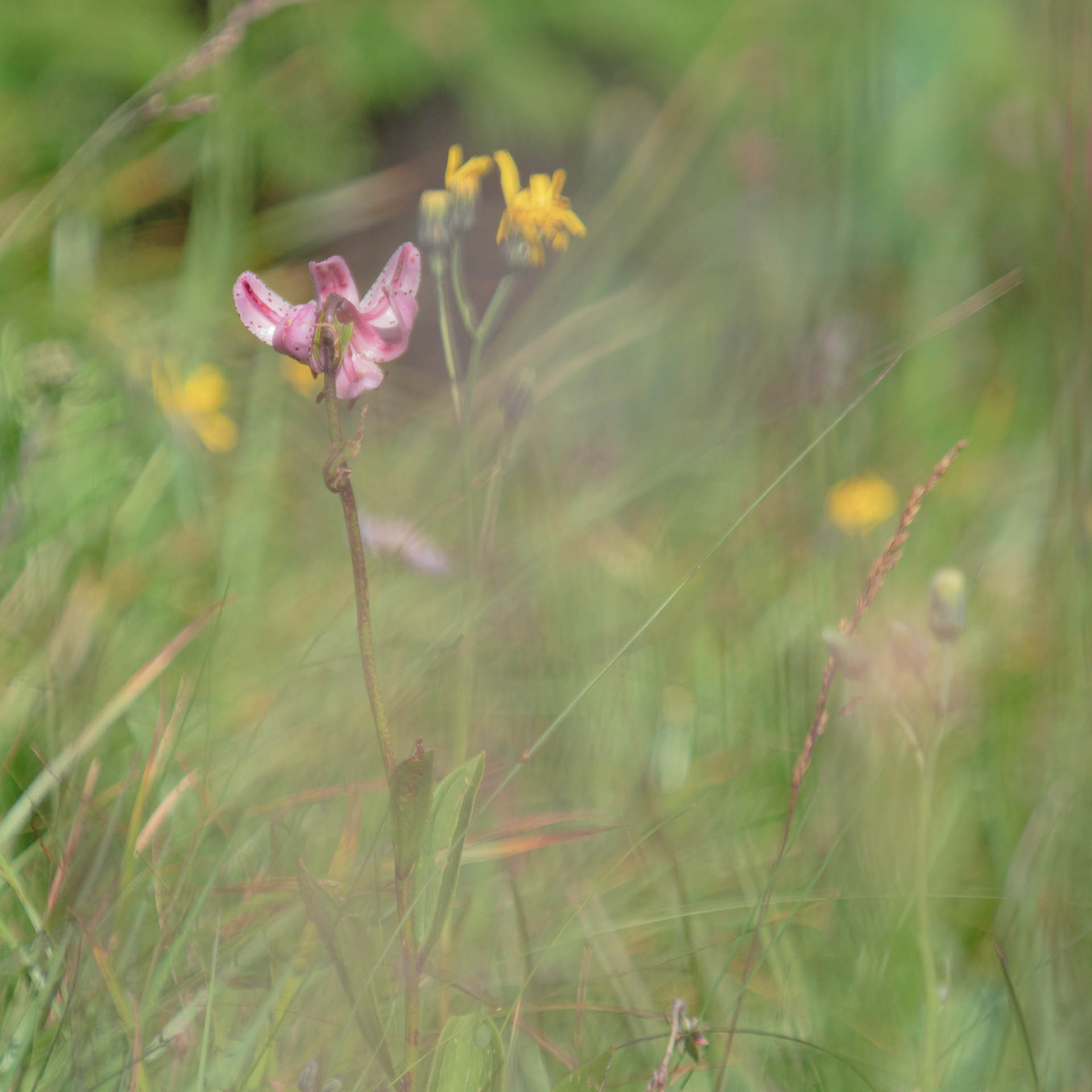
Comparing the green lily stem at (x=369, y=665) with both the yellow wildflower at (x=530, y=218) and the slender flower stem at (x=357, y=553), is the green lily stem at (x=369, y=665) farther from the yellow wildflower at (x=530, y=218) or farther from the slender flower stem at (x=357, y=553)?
the yellow wildflower at (x=530, y=218)

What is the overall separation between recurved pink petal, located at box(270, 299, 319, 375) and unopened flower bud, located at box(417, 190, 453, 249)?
331 millimetres

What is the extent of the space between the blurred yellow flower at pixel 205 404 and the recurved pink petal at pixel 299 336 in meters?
0.95

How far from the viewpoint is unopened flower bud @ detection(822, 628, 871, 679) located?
661 mm

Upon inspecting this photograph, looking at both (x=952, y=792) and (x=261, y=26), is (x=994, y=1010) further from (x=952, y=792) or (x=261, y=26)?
(x=261, y=26)

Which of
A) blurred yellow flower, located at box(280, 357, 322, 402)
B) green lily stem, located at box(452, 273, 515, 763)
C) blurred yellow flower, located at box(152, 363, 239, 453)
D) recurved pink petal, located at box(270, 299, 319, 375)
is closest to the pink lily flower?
recurved pink petal, located at box(270, 299, 319, 375)

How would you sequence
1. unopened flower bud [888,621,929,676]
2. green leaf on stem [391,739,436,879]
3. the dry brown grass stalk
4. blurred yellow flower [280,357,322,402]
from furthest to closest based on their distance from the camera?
blurred yellow flower [280,357,322,402] → unopened flower bud [888,621,929,676] → the dry brown grass stalk → green leaf on stem [391,739,436,879]

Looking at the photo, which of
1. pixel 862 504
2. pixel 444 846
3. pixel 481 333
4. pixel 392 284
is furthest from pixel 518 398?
pixel 862 504

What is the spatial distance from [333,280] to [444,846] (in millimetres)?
309

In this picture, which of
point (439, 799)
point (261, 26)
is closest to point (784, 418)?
point (439, 799)

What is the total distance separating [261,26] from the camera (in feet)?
7.78

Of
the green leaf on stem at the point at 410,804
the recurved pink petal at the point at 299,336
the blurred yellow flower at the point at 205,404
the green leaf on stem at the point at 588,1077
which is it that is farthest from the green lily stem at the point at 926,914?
the blurred yellow flower at the point at 205,404

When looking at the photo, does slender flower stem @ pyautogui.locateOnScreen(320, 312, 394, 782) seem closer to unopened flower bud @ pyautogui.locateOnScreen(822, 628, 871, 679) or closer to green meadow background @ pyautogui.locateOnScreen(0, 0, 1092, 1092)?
green meadow background @ pyautogui.locateOnScreen(0, 0, 1092, 1092)

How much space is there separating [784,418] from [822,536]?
0.75 feet

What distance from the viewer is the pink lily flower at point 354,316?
54 cm
